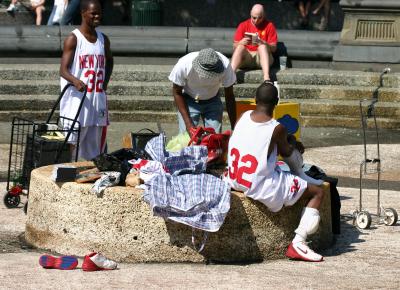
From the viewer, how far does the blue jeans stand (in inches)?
422

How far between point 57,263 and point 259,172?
1.50 meters

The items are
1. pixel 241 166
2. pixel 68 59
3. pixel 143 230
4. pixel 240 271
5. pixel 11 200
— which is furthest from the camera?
pixel 68 59

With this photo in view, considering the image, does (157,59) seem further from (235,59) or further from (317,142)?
(317,142)

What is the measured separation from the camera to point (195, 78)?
10.4 meters

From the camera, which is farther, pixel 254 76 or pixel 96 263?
pixel 254 76

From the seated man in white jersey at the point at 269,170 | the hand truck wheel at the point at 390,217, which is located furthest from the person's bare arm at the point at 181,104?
the hand truck wheel at the point at 390,217

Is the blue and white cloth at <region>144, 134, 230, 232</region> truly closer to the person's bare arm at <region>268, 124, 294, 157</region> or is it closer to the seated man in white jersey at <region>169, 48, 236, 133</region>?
the person's bare arm at <region>268, 124, 294, 157</region>

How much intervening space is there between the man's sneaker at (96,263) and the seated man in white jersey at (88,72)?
2.32 m

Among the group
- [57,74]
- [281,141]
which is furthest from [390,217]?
[57,74]

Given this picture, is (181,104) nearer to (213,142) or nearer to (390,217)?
(213,142)

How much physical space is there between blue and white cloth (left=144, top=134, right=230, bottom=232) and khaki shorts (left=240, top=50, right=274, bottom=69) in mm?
7941

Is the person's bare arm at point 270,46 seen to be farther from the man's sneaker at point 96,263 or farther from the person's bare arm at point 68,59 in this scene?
the man's sneaker at point 96,263

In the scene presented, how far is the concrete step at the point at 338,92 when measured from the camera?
53.5 ft

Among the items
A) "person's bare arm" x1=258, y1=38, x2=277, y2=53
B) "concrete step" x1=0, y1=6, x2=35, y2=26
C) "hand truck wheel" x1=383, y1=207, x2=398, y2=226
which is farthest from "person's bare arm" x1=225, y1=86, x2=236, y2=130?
"concrete step" x1=0, y1=6, x2=35, y2=26
